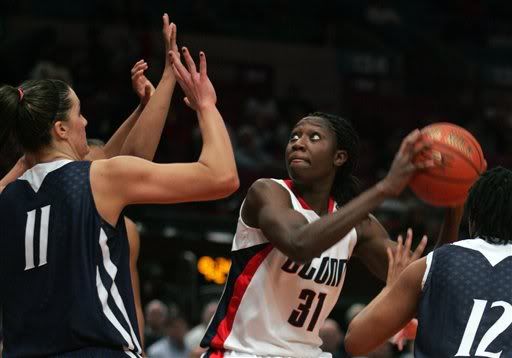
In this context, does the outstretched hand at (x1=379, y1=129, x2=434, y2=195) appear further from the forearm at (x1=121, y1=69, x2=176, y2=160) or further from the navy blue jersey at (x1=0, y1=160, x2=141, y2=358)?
the forearm at (x1=121, y1=69, x2=176, y2=160)

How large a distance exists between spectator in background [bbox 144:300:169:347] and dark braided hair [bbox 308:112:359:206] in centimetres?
559

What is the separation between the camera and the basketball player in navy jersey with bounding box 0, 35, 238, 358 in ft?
12.2

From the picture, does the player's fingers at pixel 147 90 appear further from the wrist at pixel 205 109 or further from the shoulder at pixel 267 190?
the wrist at pixel 205 109

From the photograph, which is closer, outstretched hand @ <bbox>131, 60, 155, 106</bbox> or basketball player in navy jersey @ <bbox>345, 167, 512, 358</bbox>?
basketball player in navy jersey @ <bbox>345, 167, 512, 358</bbox>

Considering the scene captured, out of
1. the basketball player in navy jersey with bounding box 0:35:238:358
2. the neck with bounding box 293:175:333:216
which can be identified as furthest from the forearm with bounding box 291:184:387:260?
the neck with bounding box 293:175:333:216

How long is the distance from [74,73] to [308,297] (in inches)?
360

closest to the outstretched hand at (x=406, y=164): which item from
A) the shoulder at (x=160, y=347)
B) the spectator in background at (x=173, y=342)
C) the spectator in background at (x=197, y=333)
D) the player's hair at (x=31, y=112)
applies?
the player's hair at (x=31, y=112)

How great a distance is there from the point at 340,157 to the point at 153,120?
3.08 ft

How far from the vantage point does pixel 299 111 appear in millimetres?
14461

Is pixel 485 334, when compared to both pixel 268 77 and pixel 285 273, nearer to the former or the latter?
pixel 285 273

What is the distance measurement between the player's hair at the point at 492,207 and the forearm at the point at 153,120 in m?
1.33

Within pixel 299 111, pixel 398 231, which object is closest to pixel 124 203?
pixel 398 231

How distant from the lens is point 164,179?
3.72 meters

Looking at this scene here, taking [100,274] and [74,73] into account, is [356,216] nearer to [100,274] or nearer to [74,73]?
Result: [100,274]
